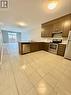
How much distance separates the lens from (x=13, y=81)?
Result: 1.61m

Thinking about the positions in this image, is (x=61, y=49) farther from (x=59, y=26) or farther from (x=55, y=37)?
(x=59, y=26)

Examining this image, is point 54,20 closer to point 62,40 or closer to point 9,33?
point 62,40

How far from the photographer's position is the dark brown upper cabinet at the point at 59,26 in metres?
3.79

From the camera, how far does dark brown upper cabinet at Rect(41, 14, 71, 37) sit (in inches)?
149

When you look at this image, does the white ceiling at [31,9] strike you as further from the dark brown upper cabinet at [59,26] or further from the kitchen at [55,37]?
the kitchen at [55,37]

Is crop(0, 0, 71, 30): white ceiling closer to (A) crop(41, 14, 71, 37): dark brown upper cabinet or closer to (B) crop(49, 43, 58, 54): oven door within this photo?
(A) crop(41, 14, 71, 37): dark brown upper cabinet

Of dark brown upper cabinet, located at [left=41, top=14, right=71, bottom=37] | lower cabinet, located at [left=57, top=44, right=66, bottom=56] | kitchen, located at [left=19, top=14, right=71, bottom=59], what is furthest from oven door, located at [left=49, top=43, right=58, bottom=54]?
dark brown upper cabinet, located at [left=41, top=14, right=71, bottom=37]

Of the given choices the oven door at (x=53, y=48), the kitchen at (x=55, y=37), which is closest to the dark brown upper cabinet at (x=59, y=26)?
the kitchen at (x=55, y=37)

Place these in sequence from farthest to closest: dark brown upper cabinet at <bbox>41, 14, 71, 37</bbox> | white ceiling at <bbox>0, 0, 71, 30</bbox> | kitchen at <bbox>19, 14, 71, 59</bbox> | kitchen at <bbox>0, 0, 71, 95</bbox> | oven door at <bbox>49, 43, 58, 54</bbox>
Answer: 1. oven door at <bbox>49, 43, 58, 54</bbox>
2. kitchen at <bbox>19, 14, 71, 59</bbox>
3. dark brown upper cabinet at <bbox>41, 14, 71, 37</bbox>
4. white ceiling at <bbox>0, 0, 71, 30</bbox>
5. kitchen at <bbox>0, 0, 71, 95</bbox>

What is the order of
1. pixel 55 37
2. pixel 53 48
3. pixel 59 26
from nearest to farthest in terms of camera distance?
1. pixel 59 26
2. pixel 53 48
3. pixel 55 37

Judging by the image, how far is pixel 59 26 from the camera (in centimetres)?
434

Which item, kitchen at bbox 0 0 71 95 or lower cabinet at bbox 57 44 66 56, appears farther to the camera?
lower cabinet at bbox 57 44 66 56

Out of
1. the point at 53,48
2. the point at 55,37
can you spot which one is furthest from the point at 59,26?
the point at 53,48

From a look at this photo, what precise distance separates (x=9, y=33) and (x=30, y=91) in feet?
39.7
